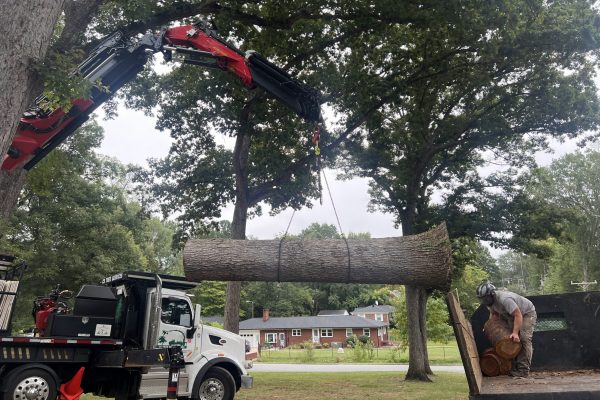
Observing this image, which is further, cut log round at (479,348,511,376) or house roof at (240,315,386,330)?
house roof at (240,315,386,330)

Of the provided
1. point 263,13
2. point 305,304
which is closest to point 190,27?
point 263,13

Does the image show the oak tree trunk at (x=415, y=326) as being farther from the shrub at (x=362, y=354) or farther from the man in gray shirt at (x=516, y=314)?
the shrub at (x=362, y=354)

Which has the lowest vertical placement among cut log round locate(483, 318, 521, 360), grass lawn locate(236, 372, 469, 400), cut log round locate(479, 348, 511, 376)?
grass lawn locate(236, 372, 469, 400)

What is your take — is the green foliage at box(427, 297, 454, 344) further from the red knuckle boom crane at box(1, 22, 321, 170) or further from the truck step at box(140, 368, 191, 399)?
the truck step at box(140, 368, 191, 399)

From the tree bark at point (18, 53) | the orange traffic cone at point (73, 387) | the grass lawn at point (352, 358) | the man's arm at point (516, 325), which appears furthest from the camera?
the grass lawn at point (352, 358)

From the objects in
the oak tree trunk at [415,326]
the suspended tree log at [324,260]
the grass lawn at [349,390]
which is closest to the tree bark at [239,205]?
the grass lawn at [349,390]

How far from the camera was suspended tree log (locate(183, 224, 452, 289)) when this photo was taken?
6215 mm

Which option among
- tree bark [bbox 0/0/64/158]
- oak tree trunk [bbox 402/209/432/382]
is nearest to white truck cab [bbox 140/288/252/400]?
tree bark [bbox 0/0/64/158]

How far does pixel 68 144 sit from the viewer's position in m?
22.1

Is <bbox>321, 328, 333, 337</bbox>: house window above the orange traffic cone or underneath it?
above

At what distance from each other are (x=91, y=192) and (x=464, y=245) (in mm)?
21354

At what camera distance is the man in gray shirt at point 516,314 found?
14.5 ft

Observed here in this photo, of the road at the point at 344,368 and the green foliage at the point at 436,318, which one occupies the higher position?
the green foliage at the point at 436,318

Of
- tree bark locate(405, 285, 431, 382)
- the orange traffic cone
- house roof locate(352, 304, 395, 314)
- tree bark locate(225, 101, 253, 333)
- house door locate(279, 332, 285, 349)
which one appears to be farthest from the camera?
house roof locate(352, 304, 395, 314)
